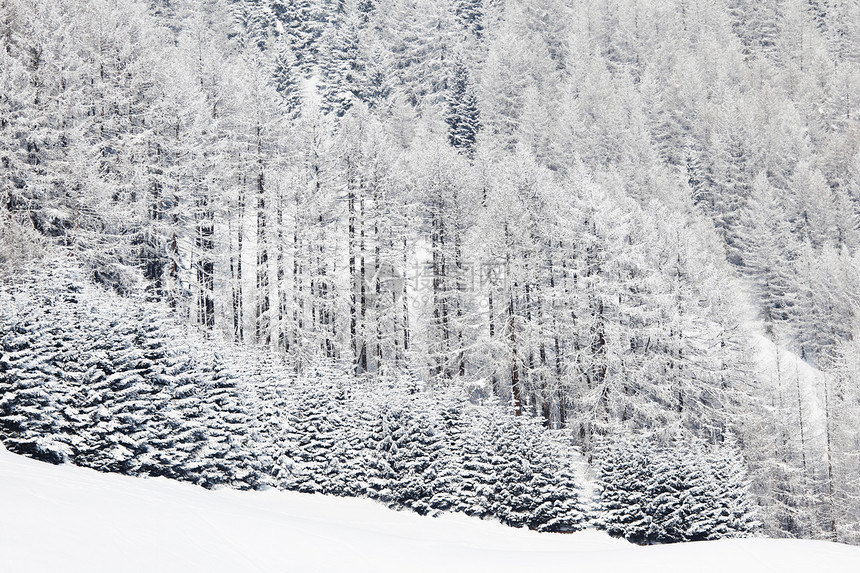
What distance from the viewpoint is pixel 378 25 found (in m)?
85.6

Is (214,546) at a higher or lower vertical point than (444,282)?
lower

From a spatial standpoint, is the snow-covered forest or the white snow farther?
the snow-covered forest

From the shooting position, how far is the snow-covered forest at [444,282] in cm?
1717

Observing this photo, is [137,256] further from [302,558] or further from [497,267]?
[302,558]

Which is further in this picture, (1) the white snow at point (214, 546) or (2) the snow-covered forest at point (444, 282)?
(2) the snow-covered forest at point (444, 282)

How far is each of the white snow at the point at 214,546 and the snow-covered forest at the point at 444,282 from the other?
3890 millimetres

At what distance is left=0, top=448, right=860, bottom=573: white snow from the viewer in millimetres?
7449

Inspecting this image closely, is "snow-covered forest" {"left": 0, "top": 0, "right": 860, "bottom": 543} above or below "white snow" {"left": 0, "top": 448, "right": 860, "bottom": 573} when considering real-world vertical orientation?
above

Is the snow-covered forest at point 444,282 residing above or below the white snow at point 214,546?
above

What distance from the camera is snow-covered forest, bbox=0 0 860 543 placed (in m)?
17.2

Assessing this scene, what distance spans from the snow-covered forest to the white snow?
3890 mm

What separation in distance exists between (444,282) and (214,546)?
26.0 m

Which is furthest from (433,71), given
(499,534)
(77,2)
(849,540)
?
(499,534)

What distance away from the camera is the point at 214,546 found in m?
8.48
